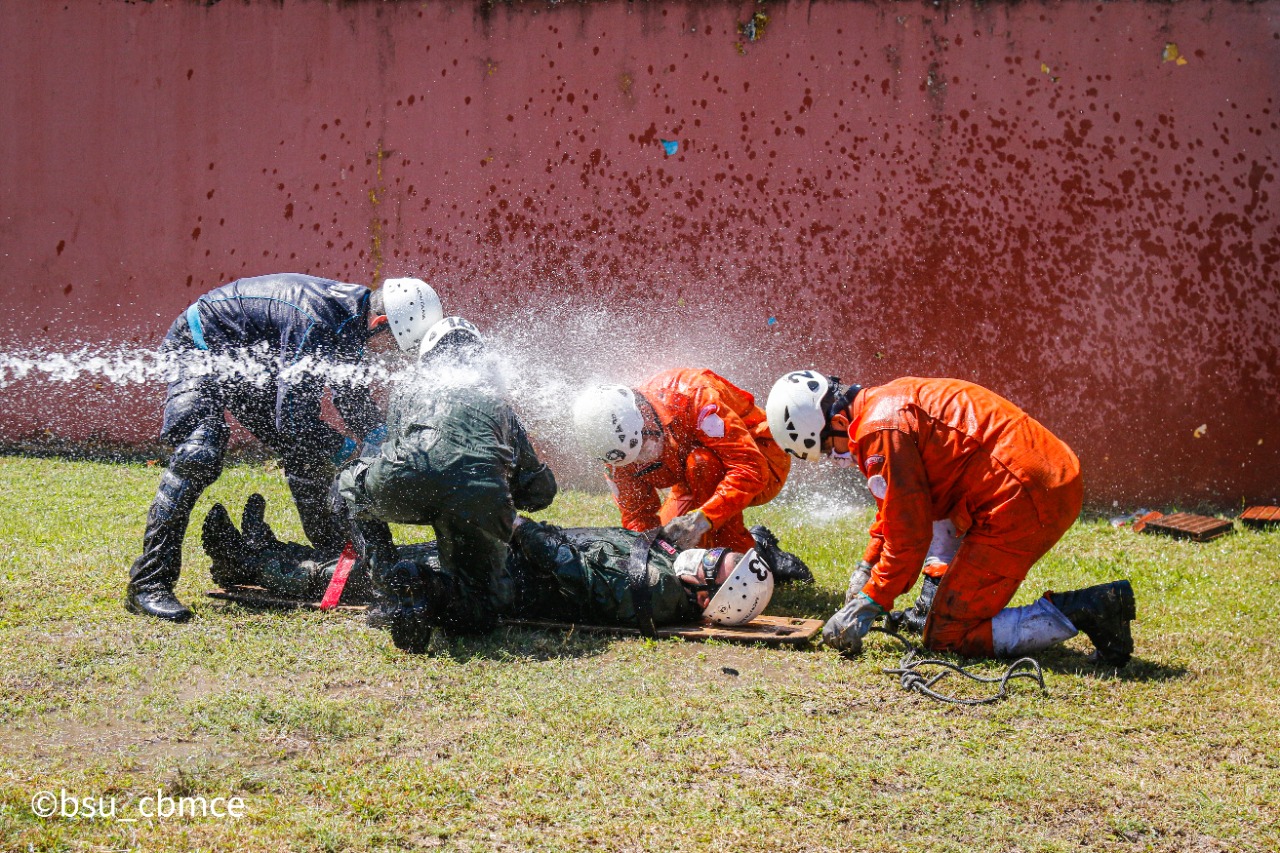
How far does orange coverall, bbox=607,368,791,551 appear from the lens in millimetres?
5750

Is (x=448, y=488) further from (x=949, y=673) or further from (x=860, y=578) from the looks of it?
(x=949, y=673)

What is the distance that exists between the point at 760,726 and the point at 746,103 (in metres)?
5.84

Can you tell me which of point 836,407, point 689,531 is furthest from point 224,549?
point 836,407

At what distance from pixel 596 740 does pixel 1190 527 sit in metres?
5.25

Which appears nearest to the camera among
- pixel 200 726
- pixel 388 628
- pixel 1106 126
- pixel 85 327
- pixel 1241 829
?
pixel 1241 829

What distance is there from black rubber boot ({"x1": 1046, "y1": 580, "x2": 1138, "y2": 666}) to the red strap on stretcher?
122 inches

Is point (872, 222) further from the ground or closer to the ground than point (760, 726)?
further from the ground

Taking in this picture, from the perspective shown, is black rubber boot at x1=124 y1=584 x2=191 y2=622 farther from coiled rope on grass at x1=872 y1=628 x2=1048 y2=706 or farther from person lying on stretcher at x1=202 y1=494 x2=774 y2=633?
coiled rope on grass at x1=872 y1=628 x2=1048 y2=706

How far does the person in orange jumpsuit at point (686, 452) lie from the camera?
18.7 feet

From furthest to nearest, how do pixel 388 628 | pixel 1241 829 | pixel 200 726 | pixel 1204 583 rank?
1. pixel 1204 583
2. pixel 388 628
3. pixel 200 726
4. pixel 1241 829

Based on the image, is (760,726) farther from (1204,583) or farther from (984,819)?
(1204,583)

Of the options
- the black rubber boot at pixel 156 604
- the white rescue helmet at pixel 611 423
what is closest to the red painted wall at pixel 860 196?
the white rescue helmet at pixel 611 423

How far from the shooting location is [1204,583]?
639 cm

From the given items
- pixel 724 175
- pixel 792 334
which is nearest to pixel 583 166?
pixel 724 175
